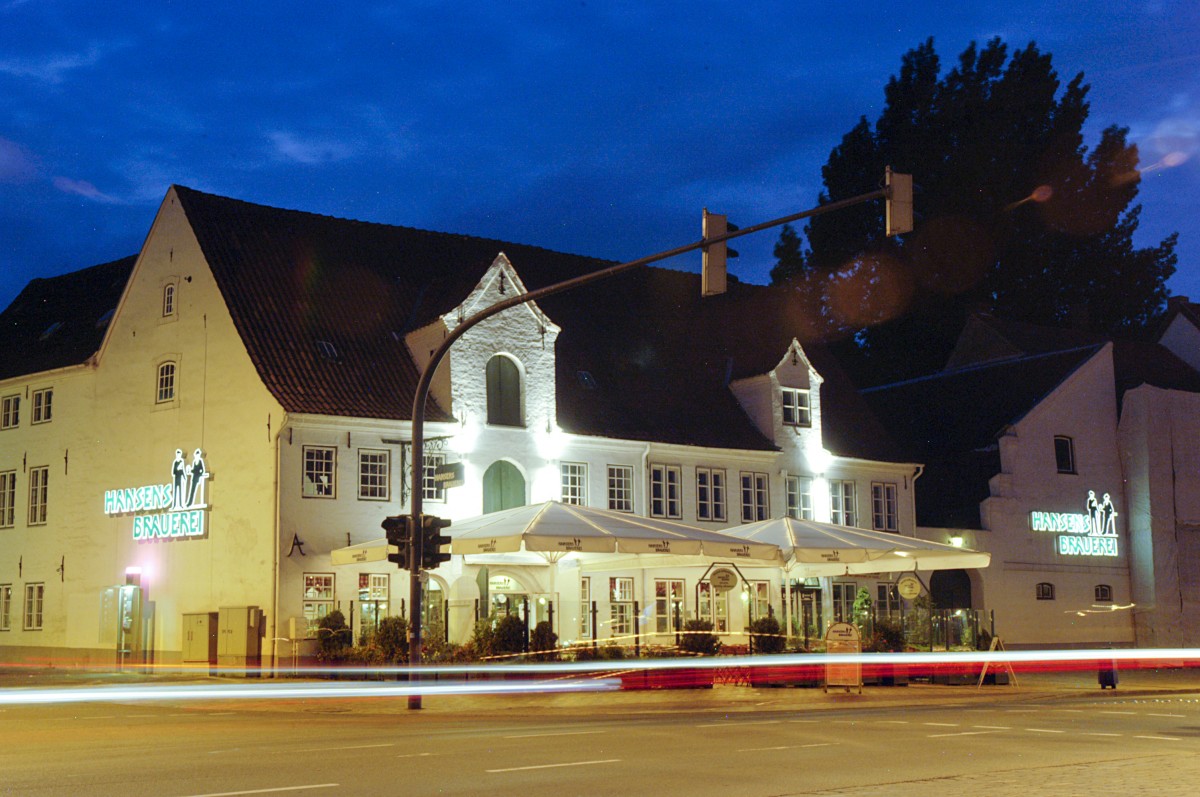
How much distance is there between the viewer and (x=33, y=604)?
136 ft

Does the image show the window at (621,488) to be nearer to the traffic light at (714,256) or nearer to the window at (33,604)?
the window at (33,604)

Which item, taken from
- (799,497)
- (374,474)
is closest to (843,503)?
(799,497)

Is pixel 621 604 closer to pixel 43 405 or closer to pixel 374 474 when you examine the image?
pixel 374 474

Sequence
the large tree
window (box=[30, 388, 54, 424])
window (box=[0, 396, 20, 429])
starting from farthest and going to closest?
the large tree < window (box=[0, 396, 20, 429]) < window (box=[30, 388, 54, 424])

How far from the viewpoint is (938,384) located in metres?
55.6

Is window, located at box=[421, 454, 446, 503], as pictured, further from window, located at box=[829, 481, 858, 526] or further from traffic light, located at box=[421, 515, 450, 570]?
window, located at box=[829, 481, 858, 526]

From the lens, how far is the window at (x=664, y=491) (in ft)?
139

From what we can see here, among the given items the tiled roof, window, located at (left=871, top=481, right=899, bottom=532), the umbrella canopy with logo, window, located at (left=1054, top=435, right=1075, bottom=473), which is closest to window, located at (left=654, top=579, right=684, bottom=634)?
the umbrella canopy with logo

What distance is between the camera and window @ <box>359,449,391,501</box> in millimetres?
36531

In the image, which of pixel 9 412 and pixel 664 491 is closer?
pixel 664 491

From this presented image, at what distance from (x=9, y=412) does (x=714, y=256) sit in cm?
3032

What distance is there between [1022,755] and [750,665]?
15403mm

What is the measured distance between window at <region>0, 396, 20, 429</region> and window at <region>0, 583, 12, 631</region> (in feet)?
15.6

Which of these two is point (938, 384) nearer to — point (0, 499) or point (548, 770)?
point (0, 499)
